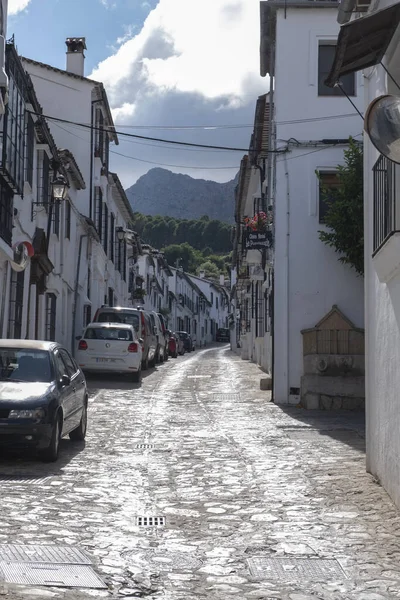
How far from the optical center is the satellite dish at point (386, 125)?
21.9 feet

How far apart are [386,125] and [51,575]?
417 centimetres

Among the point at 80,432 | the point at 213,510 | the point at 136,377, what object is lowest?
the point at 213,510

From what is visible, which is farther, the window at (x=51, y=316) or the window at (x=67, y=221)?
the window at (x=67, y=221)

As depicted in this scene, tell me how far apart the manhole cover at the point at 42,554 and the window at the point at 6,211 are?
1177 centimetres

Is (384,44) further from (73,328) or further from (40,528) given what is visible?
(73,328)

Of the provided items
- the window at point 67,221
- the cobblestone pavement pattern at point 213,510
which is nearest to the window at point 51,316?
the window at point 67,221

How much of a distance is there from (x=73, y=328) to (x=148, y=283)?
2828 cm

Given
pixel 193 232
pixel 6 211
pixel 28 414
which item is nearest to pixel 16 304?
pixel 6 211

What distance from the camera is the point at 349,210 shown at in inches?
663

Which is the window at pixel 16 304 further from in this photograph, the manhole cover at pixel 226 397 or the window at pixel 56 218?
the manhole cover at pixel 226 397

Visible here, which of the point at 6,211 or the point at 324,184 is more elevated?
the point at 324,184

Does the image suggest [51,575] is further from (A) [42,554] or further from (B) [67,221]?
(B) [67,221]

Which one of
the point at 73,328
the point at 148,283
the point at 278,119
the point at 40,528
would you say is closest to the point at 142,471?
the point at 40,528

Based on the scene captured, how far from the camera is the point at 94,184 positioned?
105 feet
